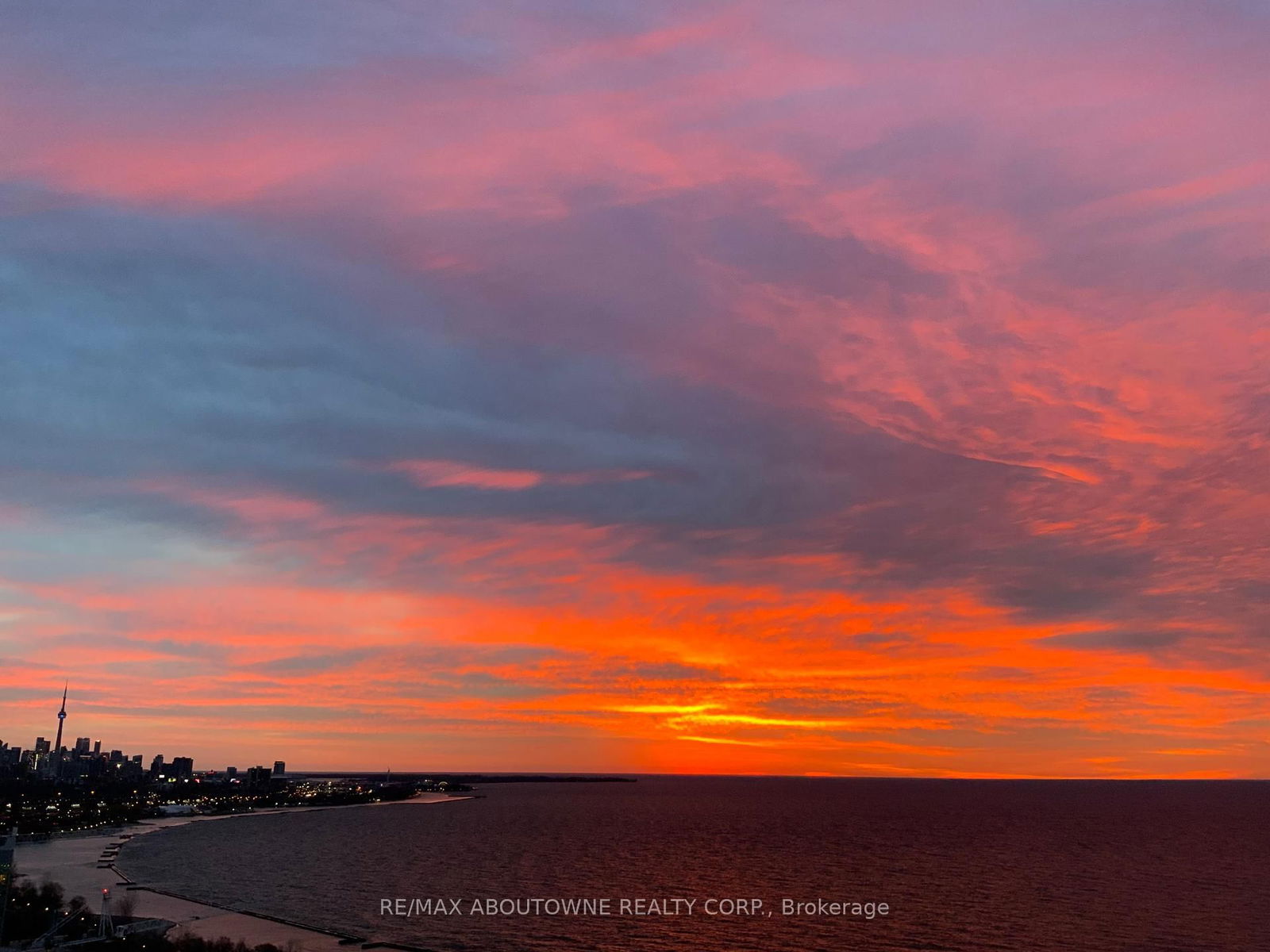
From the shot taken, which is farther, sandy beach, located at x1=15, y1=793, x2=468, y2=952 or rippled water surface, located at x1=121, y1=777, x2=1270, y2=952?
rippled water surface, located at x1=121, y1=777, x2=1270, y2=952

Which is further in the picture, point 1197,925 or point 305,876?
point 305,876

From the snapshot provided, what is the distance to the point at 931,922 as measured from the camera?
108875mm

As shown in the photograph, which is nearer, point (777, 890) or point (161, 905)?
point (161, 905)

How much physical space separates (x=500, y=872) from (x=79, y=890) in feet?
208

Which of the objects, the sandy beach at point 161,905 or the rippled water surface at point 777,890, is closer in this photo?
the sandy beach at point 161,905

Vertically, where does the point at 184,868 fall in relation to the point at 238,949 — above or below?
below

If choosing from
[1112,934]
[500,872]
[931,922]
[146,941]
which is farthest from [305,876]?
[1112,934]

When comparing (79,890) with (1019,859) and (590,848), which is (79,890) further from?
(1019,859)

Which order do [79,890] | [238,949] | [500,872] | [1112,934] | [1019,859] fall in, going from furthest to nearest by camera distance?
[1019,859], [500,872], [79,890], [1112,934], [238,949]

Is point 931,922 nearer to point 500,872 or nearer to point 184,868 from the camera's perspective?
point 500,872

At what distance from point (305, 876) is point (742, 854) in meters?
85.7

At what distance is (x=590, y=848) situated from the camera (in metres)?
199

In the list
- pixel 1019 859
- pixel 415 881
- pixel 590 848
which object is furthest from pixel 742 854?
pixel 415 881

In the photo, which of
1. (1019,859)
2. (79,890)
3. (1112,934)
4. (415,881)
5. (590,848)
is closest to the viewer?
(1112,934)
